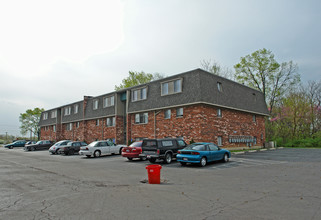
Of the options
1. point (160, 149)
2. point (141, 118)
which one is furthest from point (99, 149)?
point (160, 149)

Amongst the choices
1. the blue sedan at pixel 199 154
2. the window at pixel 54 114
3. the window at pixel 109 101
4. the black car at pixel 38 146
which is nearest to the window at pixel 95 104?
the window at pixel 109 101

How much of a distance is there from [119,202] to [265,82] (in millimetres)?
44620

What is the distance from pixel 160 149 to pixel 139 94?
14.2m

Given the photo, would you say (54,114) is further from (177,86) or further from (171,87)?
(177,86)

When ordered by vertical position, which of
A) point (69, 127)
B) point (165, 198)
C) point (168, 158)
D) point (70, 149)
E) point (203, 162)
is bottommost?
point (165, 198)

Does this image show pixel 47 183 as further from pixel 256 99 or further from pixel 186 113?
pixel 256 99

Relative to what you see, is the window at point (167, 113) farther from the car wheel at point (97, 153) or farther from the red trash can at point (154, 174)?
the red trash can at point (154, 174)

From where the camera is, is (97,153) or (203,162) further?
Answer: (97,153)

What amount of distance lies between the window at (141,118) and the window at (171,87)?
3.97 meters

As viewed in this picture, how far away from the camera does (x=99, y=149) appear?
2278 cm

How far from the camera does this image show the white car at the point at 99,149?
2223 cm

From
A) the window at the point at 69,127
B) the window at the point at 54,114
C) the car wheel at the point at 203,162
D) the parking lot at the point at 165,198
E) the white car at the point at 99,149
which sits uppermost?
the window at the point at 54,114

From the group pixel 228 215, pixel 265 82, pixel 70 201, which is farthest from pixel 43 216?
pixel 265 82

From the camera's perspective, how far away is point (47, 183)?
9.62m
